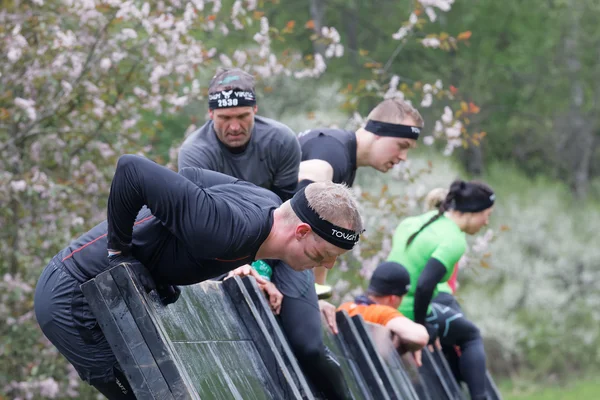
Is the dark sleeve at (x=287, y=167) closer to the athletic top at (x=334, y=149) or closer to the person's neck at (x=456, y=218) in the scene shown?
the athletic top at (x=334, y=149)

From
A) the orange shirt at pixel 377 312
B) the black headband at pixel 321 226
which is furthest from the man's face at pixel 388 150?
the black headband at pixel 321 226

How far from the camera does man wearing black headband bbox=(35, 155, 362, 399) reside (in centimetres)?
461

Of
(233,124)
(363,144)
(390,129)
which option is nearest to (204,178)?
(233,124)

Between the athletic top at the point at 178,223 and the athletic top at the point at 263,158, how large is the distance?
159 cm

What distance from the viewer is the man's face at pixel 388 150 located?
7.55m

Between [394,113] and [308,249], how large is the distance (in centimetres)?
300

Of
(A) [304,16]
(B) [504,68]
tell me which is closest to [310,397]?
(A) [304,16]

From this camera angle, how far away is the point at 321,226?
15.7 feet

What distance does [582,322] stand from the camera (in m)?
31.8

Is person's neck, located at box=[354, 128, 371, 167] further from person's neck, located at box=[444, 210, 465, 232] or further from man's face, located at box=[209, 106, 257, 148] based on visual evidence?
person's neck, located at box=[444, 210, 465, 232]

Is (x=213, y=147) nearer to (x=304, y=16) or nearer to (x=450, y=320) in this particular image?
(x=450, y=320)

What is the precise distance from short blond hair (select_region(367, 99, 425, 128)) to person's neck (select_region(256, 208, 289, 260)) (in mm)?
2917

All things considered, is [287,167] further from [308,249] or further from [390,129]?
[308,249]

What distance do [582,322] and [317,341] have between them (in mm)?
26398
